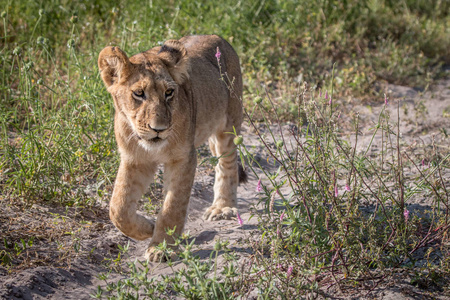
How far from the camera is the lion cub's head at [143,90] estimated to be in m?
3.93

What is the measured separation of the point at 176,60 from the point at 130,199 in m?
1.14

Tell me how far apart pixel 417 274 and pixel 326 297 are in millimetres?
601

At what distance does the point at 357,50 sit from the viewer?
30.5 feet

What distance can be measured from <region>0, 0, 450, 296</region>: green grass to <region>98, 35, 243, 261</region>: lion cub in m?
0.67

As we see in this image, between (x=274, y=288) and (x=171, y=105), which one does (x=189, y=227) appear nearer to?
(x=171, y=105)

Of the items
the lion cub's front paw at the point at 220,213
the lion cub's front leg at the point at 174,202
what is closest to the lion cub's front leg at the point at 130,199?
the lion cub's front leg at the point at 174,202

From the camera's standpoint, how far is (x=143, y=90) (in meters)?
3.98

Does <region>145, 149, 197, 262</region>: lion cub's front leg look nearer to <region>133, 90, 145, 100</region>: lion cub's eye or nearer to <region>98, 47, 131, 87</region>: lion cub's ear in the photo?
<region>133, 90, 145, 100</region>: lion cub's eye

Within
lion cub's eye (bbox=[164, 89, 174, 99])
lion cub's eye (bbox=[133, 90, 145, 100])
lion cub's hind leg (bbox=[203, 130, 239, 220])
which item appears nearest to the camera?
lion cub's eye (bbox=[133, 90, 145, 100])

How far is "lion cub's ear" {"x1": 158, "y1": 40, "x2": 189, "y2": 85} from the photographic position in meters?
4.35

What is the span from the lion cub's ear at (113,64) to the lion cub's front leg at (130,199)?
0.66 m

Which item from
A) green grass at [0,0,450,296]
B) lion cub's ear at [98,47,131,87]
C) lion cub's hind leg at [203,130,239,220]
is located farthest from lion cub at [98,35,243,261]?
green grass at [0,0,450,296]

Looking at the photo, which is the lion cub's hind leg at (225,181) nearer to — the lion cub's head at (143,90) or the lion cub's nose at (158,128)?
the lion cub's head at (143,90)

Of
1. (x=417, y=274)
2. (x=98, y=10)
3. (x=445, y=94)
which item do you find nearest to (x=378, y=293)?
(x=417, y=274)
